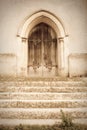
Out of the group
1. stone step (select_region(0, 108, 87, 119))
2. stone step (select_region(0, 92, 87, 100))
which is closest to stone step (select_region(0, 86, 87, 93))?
stone step (select_region(0, 92, 87, 100))

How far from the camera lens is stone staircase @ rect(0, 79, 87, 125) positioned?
10.9 ft

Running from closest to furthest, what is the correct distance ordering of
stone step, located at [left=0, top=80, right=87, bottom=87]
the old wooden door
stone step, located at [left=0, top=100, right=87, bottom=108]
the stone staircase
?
the stone staircase
stone step, located at [left=0, top=100, right=87, bottom=108]
stone step, located at [left=0, top=80, right=87, bottom=87]
the old wooden door

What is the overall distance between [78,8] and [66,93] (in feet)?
13.6

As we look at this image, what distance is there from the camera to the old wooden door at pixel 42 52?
730 cm

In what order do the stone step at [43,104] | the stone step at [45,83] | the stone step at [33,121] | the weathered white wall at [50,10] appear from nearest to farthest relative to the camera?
the stone step at [33,121], the stone step at [43,104], the stone step at [45,83], the weathered white wall at [50,10]

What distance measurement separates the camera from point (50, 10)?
6.84 meters

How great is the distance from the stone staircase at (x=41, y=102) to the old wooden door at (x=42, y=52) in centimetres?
274

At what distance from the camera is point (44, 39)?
7.42 metres

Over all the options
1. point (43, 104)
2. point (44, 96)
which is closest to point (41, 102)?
point (43, 104)

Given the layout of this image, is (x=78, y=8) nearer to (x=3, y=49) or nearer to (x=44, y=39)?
(x=44, y=39)

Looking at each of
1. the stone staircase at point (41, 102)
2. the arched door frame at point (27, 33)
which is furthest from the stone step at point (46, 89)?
the arched door frame at point (27, 33)

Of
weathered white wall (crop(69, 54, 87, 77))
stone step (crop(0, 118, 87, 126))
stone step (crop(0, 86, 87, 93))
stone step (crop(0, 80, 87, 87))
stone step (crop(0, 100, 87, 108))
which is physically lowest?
stone step (crop(0, 118, 87, 126))

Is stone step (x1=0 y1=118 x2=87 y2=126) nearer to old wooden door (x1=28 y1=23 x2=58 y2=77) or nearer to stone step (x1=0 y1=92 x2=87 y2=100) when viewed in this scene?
stone step (x1=0 y1=92 x2=87 y2=100)

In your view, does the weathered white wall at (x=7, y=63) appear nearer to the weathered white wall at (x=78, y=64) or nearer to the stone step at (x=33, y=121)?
the weathered white wall at (x=78, y=64)
